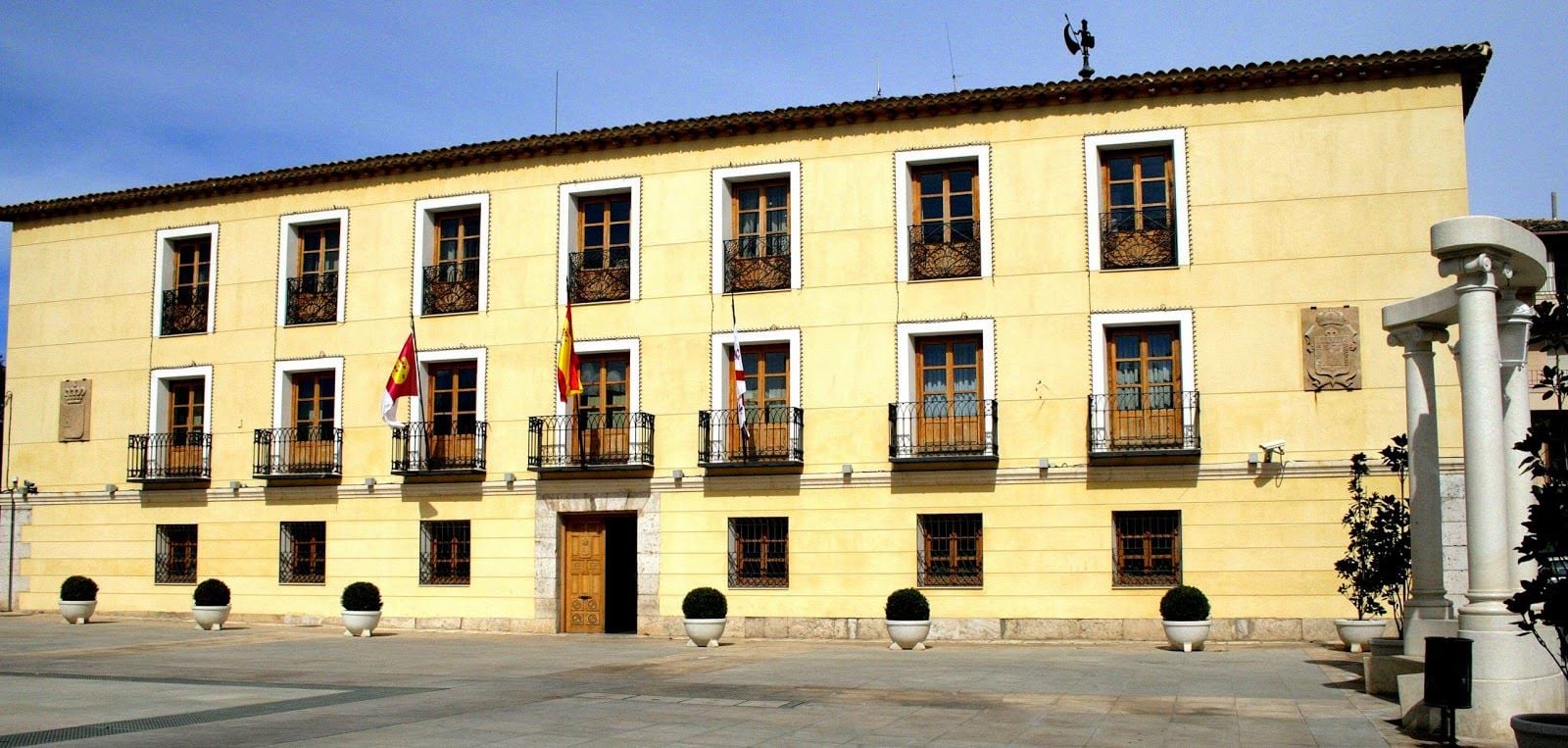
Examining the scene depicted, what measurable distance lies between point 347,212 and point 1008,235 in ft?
47.7

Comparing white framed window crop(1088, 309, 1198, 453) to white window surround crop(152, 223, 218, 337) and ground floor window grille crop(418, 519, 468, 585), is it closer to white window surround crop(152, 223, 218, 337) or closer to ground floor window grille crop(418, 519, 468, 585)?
ground floor window grille crop(418, 519, 468, 585)

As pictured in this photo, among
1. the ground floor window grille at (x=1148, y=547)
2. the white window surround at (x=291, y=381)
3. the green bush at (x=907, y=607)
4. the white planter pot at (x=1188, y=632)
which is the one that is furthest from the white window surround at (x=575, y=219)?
the white planter pot at (x=1188, y=632)

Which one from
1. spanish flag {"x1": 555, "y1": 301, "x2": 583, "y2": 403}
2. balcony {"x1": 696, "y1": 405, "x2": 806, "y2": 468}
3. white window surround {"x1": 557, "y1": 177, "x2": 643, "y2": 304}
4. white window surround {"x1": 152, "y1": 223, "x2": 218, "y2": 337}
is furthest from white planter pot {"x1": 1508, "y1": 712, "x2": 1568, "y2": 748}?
white window surround {"x1": 152, "y1": 223, "x2": 218, "y2": 337}

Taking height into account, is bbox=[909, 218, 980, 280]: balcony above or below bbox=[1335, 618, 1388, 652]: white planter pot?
above

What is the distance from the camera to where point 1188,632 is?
21.9 meters

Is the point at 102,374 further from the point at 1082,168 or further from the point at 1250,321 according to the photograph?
the point at 1250,321

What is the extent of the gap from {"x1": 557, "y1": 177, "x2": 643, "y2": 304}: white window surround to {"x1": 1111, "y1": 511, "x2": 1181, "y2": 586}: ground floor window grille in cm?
1048

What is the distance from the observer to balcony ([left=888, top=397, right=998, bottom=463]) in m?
24.9

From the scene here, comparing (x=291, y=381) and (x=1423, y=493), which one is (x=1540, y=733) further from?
(x=291, y=381)

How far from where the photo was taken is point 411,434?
28719 millimetres

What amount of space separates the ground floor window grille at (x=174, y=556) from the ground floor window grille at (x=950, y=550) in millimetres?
16700

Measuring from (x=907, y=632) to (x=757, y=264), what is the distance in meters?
8.05

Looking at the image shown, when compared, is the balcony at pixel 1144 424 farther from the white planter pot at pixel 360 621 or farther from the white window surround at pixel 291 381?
the white window surround at pixel 291 381

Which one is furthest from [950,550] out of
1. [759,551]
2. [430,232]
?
[430,232]
